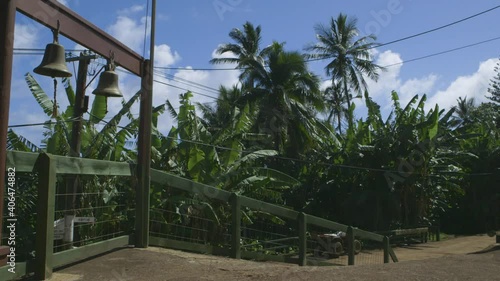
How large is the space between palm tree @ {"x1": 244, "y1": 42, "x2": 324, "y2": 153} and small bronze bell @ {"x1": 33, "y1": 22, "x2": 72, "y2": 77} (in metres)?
22.1

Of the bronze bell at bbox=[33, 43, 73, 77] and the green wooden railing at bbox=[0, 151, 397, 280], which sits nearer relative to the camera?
the green wooden railing at bbox=[0, 151, 397, 280]

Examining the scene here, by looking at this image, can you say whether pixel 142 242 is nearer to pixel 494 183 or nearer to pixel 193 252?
pixel 193 252

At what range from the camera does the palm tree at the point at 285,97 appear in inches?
1104

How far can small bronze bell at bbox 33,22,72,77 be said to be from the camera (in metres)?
5.66

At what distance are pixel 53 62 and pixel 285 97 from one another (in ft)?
73.8

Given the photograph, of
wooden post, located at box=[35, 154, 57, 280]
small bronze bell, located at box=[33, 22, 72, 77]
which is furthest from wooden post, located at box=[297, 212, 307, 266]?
small bronze bell, located at box=[33, 22, 72, 77]

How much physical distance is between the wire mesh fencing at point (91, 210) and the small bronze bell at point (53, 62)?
1868mm

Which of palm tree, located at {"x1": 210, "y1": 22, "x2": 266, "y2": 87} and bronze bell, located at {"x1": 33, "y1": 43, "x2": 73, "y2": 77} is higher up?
palm tree, located at {"x1": 210, "y1": 22, "x2": 266, "y2": 87}

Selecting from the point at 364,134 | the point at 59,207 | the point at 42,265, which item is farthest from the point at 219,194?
the point at 364,134

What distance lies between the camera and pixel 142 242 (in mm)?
7762

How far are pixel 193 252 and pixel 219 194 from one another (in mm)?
1046

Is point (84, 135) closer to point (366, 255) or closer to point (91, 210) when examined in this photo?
point (91, 210)

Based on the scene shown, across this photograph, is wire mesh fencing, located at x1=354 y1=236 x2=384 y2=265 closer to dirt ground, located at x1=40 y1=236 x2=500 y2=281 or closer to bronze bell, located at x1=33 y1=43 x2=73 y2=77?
dirt ground, located at x1=40 y1=236 x2=500 y2=281

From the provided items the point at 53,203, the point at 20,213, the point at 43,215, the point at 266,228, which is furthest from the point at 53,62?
the point at 266,228
